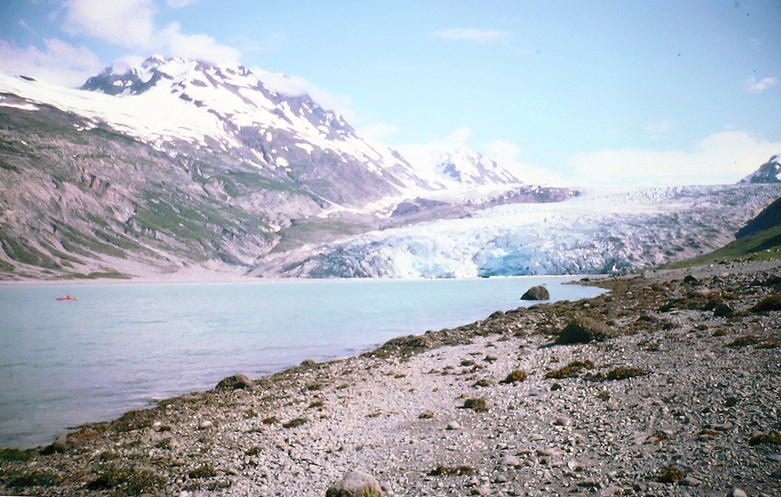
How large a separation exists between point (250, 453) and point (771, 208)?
124 metres

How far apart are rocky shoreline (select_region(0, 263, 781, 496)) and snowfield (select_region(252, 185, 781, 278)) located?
111m

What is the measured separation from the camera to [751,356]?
16.0m

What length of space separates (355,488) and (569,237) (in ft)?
425

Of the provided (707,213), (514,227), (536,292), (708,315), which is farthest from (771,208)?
(708,315)

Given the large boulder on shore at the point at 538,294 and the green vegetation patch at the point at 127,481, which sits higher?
the green vegetation patch at the point at 127,481

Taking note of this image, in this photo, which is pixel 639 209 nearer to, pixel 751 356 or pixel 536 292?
pixel 536 292

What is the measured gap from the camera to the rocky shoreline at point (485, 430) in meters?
10.1

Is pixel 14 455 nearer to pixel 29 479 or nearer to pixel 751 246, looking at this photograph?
pixel 29 479

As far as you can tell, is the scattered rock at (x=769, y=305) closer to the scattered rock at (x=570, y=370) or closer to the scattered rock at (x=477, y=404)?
the scattered rock at (x=570, y=370)

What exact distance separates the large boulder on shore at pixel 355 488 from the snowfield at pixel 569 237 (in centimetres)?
12672

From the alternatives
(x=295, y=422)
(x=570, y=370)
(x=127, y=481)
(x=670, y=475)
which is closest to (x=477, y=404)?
(x=570, y=370)

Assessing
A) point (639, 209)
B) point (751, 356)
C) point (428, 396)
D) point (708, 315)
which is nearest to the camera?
point (751, 356)

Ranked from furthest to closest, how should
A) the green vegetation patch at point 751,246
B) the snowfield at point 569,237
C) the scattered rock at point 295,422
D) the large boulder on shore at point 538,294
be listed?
1. the snowfield at point 569,237
2. the green vegetation patch at point 751,246
3. the large boulder on shore at point 538,294
4. the scattered rock at point 295,422

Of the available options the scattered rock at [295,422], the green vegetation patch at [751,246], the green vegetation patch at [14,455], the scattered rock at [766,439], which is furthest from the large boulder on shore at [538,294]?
the green vegetation patch at [14,455]
